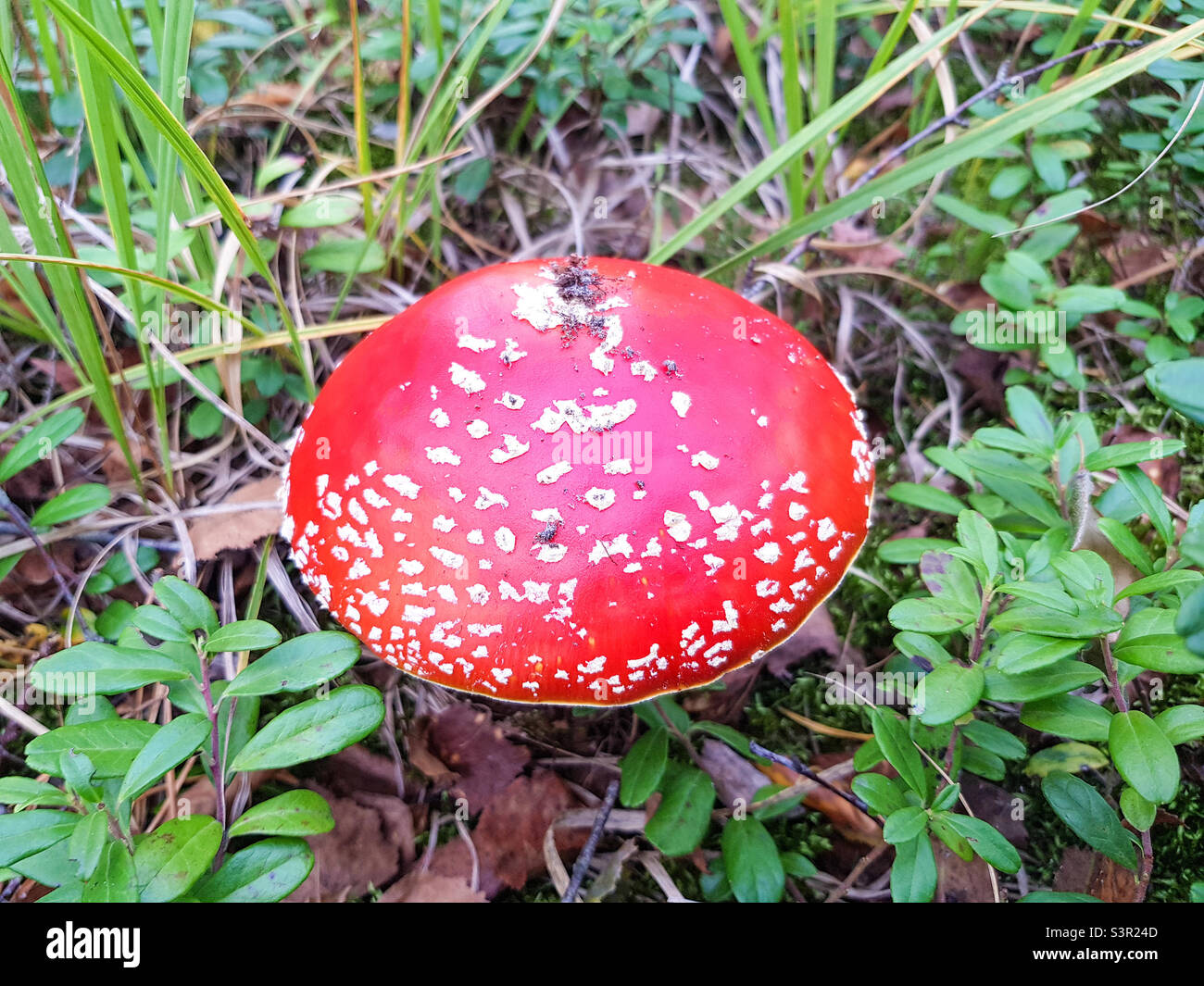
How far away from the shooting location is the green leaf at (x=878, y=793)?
149 cm

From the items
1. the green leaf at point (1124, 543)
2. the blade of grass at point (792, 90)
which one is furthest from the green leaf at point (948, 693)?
the blade of grass at point (792, 90)

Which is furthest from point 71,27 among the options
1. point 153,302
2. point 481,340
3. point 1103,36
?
point 1103,36

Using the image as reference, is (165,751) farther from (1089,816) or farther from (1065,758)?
(1065,758)

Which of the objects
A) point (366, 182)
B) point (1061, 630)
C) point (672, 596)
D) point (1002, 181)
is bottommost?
point (672, 596)

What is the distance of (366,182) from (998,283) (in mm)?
2057

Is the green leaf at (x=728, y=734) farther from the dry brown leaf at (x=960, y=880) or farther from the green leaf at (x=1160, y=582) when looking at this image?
the green leaf at (x=1160, y=582)

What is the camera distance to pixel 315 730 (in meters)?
1.47

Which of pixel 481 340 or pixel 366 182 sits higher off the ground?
pixel 366 182

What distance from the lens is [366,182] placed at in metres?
2.38

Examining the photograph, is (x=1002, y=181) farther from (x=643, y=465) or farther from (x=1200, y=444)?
(x=643, y=465)

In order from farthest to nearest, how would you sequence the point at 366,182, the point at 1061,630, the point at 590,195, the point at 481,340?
the point at 590,195 → the point at 366,182 → the point at 481,340 → the point at 1061,630

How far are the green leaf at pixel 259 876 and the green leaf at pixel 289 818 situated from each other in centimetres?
3

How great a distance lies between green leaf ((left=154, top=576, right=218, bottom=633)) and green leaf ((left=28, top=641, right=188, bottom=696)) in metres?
0.09

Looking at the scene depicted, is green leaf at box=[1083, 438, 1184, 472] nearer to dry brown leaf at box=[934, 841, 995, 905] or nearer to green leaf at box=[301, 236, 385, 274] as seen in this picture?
dry brown leaf at box=[934, 841, 995, 905]
